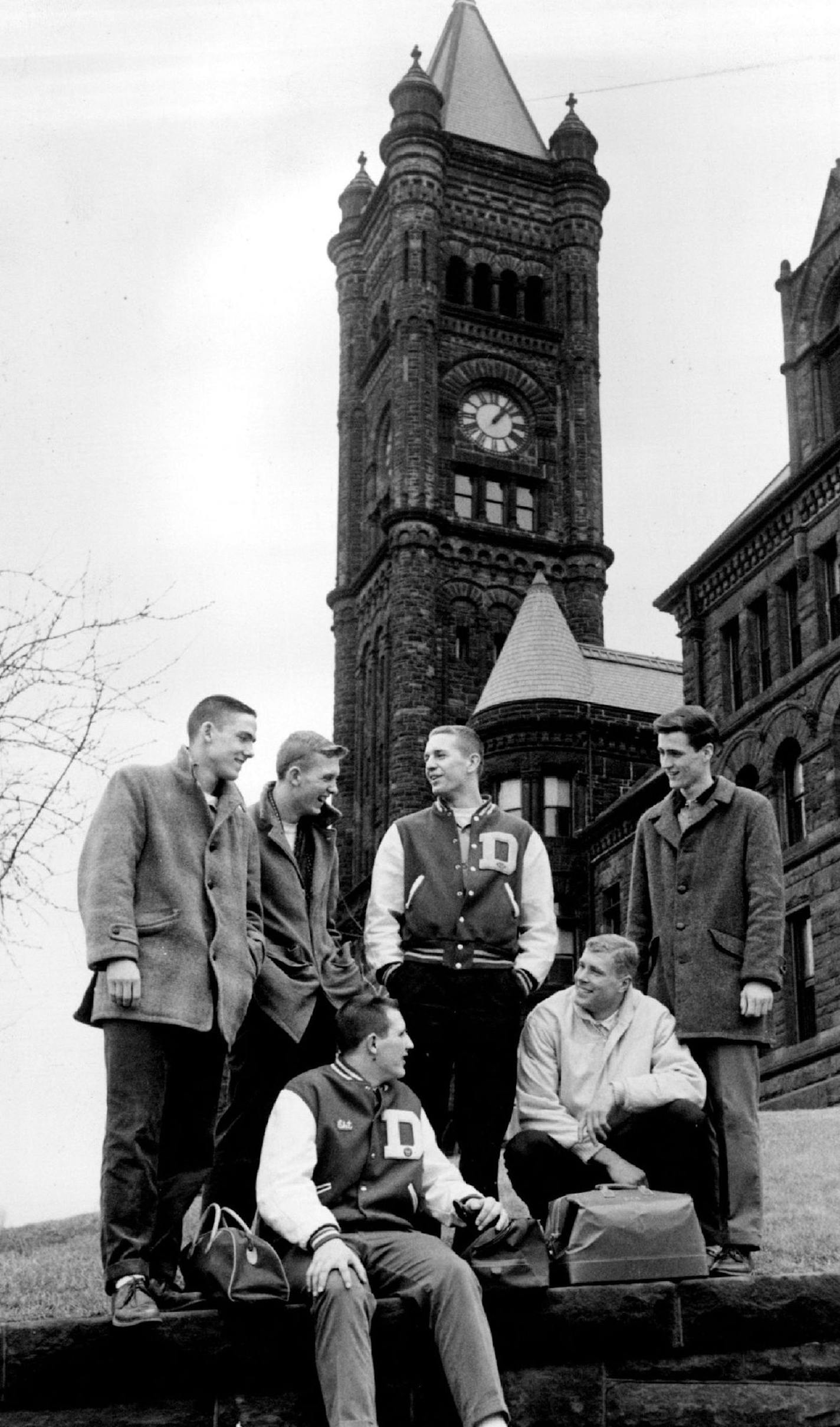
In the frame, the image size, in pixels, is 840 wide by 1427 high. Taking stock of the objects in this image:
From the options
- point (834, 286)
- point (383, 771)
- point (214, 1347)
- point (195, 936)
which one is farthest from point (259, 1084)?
point (383, 771)

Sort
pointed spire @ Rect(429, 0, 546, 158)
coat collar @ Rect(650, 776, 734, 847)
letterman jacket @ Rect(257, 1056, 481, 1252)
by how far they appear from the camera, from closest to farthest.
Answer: letterman jacket @ Rect(257, 1056, 481, 1252) → coat collar @ Rect(650, 776, 734, 847) → pointed spire @ Rect(429, 0, 546, 158)

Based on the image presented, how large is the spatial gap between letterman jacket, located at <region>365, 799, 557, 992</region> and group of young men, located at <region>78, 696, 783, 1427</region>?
14 mm

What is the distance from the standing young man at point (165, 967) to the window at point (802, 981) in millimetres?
24745

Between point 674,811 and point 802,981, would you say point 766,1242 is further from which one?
point 802,981

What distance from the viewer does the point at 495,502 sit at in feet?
216

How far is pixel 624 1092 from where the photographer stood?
25.4 ft

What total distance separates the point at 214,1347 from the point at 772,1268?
4.71 meters

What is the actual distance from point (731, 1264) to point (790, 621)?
1128 inches

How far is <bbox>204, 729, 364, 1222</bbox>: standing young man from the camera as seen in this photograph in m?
7.89

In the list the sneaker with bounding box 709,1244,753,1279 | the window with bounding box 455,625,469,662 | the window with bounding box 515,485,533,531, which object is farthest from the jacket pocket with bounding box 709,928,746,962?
the window with bounding box 515,485,533,531

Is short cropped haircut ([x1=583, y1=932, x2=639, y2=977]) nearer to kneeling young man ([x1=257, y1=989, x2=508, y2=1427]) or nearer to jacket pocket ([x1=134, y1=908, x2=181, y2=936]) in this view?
kneeling young man ([x1=257, y1=989, x2=508, y2=1427])

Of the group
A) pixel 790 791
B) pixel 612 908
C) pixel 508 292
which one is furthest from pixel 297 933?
pixel 508 292

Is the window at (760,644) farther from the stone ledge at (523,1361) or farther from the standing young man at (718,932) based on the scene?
the stone ledge at (523,1361)

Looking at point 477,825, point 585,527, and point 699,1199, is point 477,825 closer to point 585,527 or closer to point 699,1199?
point 699,1199
